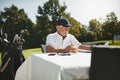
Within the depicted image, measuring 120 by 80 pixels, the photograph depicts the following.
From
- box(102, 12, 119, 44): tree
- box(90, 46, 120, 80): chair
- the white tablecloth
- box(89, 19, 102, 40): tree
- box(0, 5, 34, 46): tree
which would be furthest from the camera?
box(89, 19, 102, 40): tree

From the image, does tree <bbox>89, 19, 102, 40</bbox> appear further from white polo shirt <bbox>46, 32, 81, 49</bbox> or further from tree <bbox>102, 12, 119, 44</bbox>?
white polo shirt <bbox>46, 32, 81, 49</bbox>

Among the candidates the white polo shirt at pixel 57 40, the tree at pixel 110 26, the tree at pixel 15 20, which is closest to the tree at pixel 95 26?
the tree at pixel 110 26

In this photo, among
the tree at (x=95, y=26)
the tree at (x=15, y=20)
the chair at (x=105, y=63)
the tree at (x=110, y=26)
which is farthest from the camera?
the tree at (x=95, y=26)

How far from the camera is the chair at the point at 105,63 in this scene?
5.40 ft

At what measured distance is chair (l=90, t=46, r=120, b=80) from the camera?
5.40 ft

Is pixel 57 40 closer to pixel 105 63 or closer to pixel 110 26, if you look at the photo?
pixel 105 63

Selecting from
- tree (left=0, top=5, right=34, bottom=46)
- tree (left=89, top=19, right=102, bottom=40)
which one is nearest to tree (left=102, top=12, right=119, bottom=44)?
tree (left=89, top=19, right=102, bottom=40)

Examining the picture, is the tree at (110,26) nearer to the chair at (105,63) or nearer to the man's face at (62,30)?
the man's face at (62,30)

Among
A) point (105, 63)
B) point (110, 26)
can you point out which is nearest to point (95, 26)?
point (110, 26)

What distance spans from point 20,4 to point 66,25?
960 inches

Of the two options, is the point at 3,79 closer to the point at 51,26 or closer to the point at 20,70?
the point at 20,70

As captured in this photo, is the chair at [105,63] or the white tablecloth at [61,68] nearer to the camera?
the chair at [105,63]

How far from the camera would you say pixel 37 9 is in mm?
30219

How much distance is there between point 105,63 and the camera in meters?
1.71
